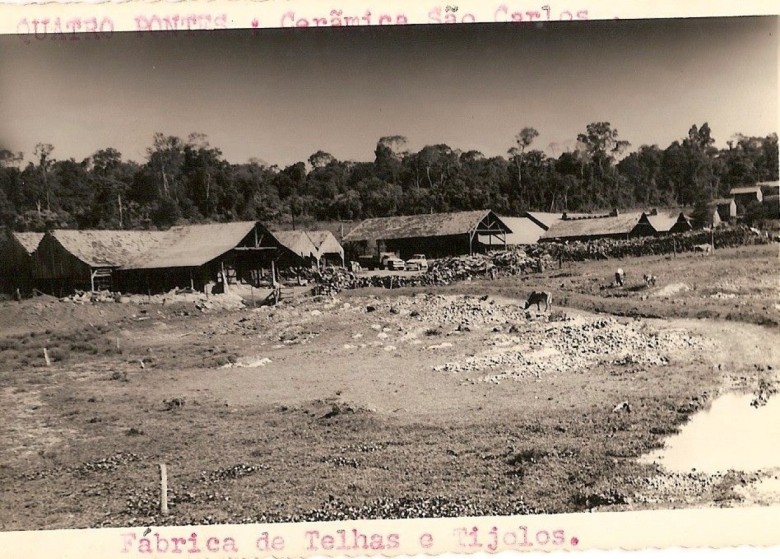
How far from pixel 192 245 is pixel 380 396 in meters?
1.93

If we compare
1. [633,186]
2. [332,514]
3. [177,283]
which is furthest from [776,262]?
[177,283]

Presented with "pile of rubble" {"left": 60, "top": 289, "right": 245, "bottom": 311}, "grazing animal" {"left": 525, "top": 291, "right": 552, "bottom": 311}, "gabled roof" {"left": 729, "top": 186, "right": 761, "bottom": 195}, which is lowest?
"grazing animal" {"left": 525, "top": 291, "right": 552, "bottom": 311}

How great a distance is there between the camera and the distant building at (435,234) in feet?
16.9

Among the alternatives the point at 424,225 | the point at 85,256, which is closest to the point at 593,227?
the point at 424,225

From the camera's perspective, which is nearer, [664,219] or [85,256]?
[85,256]

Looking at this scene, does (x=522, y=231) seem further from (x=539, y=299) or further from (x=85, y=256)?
(x=85, y=256)

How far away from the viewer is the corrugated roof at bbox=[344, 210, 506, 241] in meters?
5.12

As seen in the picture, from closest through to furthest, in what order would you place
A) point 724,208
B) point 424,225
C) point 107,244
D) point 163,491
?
point 163,491, point 107,244, point 724,208, point 424,225

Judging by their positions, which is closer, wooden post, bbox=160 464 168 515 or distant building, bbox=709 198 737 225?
wooden post, bbox=160 464 168 515

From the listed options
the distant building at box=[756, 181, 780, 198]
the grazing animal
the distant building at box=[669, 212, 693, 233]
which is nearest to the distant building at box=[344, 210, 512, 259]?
the grazing animal
